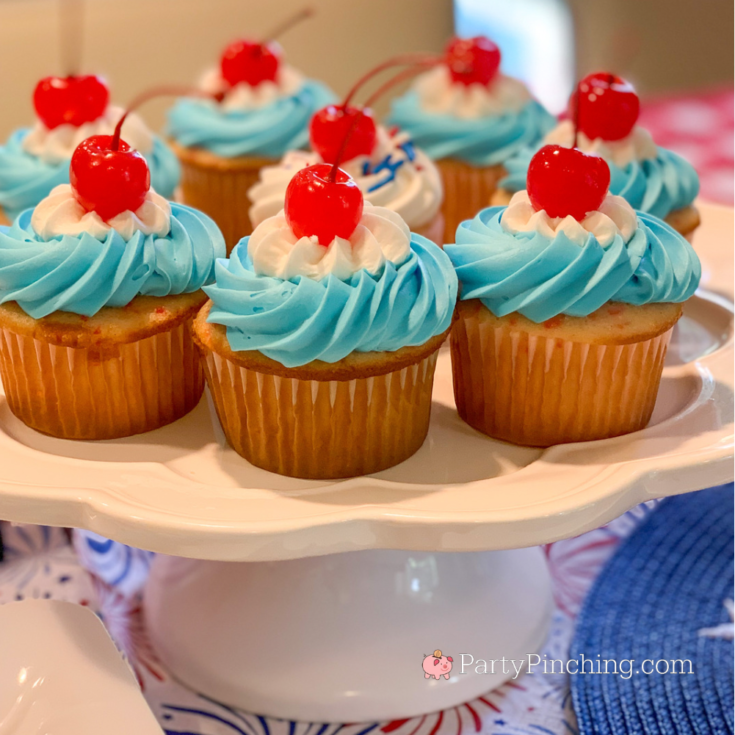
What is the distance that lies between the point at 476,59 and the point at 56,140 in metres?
1.04

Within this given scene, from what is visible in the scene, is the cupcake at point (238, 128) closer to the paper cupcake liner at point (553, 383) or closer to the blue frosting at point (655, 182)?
the blue frosting at point (655, 182)

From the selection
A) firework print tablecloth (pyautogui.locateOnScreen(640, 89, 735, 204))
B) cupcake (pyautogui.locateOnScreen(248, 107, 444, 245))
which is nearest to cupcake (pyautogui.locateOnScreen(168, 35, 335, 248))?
cupcake (pyautogui.locateOnScreen(248, 107, 444, 245))

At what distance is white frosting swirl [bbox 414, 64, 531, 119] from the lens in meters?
2.43

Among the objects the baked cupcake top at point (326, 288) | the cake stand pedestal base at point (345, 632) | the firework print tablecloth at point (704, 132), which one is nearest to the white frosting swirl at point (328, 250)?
the baked cupcake top at point (326, 288)

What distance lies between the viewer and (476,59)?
242 cm

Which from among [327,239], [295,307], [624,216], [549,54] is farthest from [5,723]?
[549,54]

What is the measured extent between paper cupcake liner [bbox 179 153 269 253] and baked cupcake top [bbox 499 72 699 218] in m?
0.76

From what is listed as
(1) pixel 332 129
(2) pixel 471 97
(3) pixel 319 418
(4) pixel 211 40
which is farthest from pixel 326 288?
(4) pixel 211 40

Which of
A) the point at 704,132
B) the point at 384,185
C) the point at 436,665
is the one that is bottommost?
the point at 436,665

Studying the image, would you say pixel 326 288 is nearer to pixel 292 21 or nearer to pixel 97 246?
pixel 97 246

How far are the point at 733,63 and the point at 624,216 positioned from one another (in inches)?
187

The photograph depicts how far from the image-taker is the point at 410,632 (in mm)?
1699

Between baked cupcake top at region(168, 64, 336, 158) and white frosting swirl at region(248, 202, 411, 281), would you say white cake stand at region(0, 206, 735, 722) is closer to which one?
white frosting swirl at region(248, 202, 411, 281)

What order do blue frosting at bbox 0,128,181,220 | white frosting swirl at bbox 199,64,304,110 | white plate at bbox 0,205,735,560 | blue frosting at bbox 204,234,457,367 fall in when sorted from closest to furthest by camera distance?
white plate at bbox 0,205,735,560 < blue frosting at bbox 204,234,457,367 < blue frosting at bbox 0,128,181,220 < white frosting swirl at bbox 199,64,304,110
